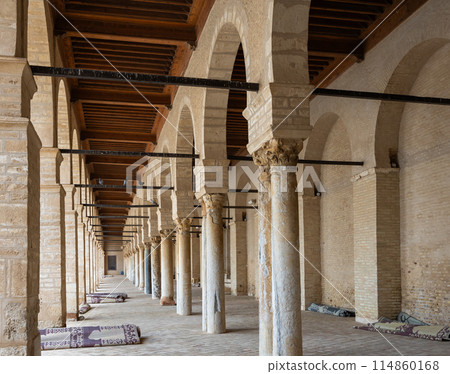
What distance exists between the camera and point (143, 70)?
14859 millimetres

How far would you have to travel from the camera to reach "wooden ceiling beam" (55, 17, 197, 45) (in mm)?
11688

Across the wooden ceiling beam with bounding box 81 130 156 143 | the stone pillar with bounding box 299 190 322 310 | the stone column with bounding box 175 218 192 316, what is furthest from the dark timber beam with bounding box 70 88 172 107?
the stone pillar with bounding box 299 190 322 310

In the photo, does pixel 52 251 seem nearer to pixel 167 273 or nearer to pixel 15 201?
pixel 15 201

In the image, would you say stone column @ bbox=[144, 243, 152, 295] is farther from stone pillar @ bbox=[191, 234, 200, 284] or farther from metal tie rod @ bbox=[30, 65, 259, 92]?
metal tie rod @ bbox=[30, 65, 259, 92]

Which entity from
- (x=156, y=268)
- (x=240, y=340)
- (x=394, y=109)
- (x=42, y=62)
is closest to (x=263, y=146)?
(x=240, y=340)

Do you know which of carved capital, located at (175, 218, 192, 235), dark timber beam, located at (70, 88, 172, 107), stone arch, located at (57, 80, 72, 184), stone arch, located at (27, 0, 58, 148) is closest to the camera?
stone arch, located at (27, 0, 58, 148)

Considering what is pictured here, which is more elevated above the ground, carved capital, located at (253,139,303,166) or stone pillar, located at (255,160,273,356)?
carved capital, located at (253,139,303,166)

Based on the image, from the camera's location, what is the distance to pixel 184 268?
1562 centimetres

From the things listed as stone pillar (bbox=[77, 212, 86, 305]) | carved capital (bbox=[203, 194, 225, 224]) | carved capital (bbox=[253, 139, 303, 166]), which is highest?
carved capital (bbox=[253, 139, 303, 166])

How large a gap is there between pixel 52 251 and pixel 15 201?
6212 mm

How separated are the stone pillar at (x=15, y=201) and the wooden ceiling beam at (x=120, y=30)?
574cm

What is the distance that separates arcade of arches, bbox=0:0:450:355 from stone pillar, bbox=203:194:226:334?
0.03m

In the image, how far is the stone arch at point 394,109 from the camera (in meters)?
11.4

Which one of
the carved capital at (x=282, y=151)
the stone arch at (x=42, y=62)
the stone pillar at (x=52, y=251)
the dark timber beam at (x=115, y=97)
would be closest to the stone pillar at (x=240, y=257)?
the dark timber beam at (x=115, y=97)
